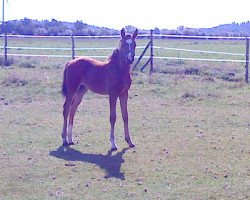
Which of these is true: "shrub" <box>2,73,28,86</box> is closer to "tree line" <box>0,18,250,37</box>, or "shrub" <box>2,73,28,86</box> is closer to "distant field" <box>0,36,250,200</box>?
"distant field" <box>0,36,250,200</box>

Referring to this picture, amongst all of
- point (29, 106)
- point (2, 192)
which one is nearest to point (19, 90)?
point (29, 106)

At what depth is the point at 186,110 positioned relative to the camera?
13266mm

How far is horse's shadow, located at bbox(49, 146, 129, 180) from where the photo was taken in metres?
8.18

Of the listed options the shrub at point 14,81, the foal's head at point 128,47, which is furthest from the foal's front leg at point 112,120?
the shrub at point 14,81

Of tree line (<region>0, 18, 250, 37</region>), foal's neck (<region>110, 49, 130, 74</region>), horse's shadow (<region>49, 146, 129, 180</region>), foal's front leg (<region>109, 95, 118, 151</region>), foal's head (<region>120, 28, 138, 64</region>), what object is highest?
tree line (<region>0, 18, 250, 37</region>)

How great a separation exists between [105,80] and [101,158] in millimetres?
1505

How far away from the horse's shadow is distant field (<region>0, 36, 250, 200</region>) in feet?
0.05

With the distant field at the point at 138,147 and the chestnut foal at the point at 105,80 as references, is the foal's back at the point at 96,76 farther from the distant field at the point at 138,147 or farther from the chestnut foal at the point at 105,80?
the distant field at the point at 138,147

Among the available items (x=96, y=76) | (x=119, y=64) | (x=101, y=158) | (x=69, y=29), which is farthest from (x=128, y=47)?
(x=69, y=29)

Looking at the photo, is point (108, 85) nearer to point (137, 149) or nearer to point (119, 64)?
point (119, 64)

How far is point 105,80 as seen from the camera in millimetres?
9828

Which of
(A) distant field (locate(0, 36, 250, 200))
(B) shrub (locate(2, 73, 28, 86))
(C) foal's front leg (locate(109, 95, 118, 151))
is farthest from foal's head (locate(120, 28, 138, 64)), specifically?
(B) shrub (locate(2, 73, 28, 86))

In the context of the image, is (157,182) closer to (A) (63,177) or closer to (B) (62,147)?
(A) (63,177)

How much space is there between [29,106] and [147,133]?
4287mm
